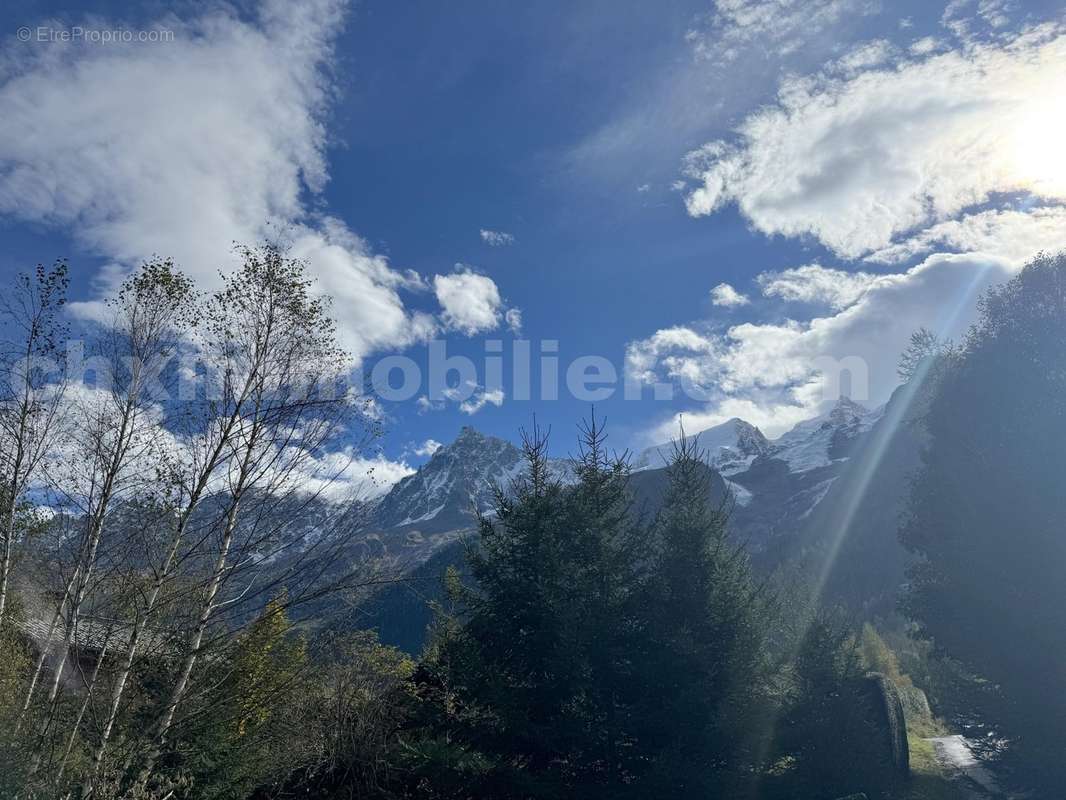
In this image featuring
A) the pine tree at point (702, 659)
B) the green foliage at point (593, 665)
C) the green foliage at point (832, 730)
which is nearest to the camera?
the green foliage at point (593, 665)

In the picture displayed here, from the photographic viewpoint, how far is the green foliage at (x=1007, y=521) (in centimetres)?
1316

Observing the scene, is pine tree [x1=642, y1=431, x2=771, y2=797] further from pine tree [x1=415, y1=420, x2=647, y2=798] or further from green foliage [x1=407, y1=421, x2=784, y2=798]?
pine tree [x1=415, y1=420, x2=647, y2=798]

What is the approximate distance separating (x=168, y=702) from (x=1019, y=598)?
17200 millimetres

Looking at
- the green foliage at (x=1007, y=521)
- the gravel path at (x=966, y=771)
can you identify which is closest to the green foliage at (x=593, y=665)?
the green foliage at (x=1007, y=521)

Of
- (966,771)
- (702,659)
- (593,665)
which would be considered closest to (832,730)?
(702,659)

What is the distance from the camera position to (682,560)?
14039mm

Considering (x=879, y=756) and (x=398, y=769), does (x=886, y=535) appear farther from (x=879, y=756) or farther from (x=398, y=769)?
(x=398, y=769)

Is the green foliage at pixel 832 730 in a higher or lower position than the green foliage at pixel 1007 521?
lower

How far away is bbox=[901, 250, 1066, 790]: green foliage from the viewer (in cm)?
1316

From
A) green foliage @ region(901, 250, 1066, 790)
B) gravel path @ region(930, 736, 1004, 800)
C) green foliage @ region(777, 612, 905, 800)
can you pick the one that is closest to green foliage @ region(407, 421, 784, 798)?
green foliage @ region(777, 612, 905, 800)

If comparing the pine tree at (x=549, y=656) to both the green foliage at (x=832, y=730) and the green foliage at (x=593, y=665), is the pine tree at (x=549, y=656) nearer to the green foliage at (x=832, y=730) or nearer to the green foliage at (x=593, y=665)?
the green foliage at (x=593, y=665)

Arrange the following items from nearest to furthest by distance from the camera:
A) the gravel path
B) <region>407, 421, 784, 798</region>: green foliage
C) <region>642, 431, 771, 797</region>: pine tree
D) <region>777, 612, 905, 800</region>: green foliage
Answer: <region>407, 421, 784, 798</region>: green foliage
<region>642, 431, 771, 797</region>: pine tree
<region>777, 612, 905, 800</region>: green foliage
the gravel path

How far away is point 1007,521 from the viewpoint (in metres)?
14.0

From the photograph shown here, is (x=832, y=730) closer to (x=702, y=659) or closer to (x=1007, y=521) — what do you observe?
(x=702, y=659)
